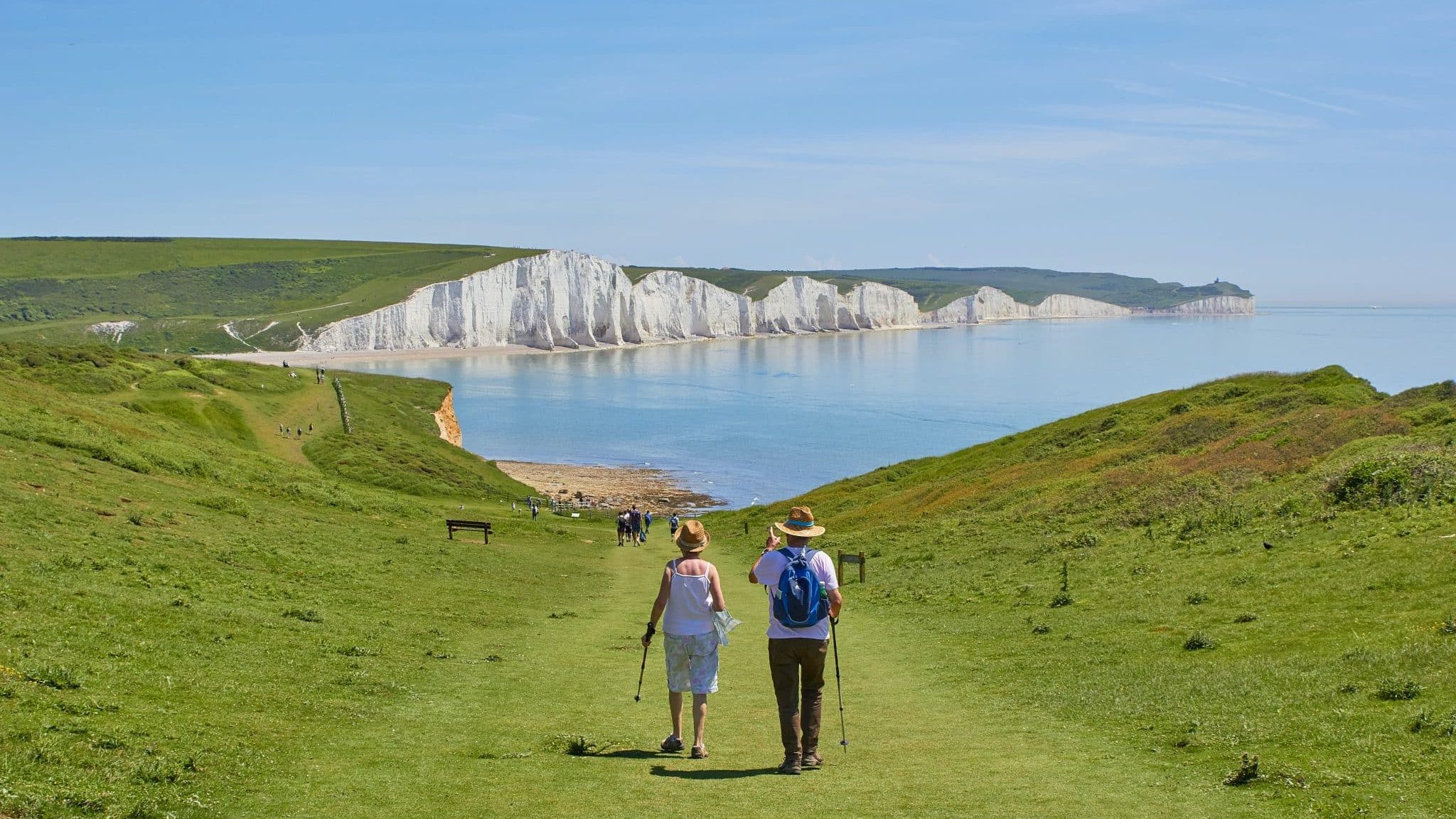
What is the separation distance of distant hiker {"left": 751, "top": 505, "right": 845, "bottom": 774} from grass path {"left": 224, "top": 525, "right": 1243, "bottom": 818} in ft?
1.13

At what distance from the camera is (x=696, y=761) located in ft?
33.9

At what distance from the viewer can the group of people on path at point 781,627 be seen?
9992 mm

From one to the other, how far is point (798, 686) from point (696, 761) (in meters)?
1.18

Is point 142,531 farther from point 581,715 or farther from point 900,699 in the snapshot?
point 900,699

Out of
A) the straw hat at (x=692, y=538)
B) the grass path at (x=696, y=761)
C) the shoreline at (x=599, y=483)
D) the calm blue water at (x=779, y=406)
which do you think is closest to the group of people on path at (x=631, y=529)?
the shoreline at (x=599, y=483)

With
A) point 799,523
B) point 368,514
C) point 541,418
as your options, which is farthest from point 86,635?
point 541,418

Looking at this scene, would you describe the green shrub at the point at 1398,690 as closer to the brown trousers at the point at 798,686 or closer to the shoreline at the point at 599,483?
the brown trousers at the point at 798,686

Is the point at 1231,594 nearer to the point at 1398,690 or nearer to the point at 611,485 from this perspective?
the point at 1398,690

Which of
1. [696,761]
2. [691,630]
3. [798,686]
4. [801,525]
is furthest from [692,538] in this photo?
[696,761]

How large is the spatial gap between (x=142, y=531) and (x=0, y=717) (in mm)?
12523

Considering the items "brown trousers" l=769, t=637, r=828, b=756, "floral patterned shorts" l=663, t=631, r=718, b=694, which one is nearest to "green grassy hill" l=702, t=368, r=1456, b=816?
"brown trousers" l=769, t=637, r=828, b=756

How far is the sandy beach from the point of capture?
6888 centimetres

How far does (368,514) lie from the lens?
3506 centimetres

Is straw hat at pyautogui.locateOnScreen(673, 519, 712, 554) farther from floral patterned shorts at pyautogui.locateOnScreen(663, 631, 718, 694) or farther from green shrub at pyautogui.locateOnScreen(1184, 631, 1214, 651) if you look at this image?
green shrub at pyautogui.locateOnScreen(1184, 631, 1214, 651)
